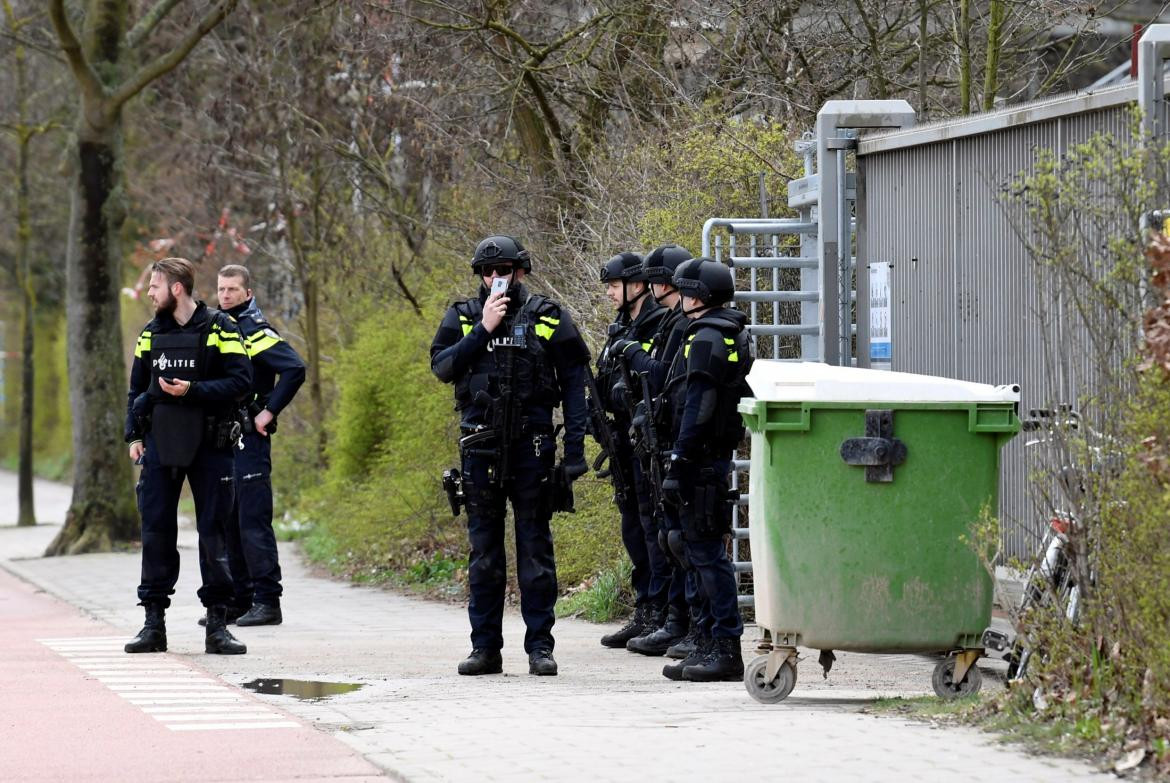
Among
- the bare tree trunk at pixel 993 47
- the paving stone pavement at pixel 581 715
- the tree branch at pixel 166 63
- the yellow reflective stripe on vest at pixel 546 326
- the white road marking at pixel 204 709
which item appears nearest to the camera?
the paving stone pavement at pixel 581 715

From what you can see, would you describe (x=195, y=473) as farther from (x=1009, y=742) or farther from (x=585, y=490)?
(x=1009, y=742)

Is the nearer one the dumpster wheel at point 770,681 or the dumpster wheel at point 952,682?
the dumpster wheel at point 952,682

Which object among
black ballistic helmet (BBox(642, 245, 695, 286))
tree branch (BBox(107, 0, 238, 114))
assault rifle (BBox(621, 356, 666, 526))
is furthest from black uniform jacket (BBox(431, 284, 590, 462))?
tree branch (BBox(107, 0, 238, 114))

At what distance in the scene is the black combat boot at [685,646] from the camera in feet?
29.2

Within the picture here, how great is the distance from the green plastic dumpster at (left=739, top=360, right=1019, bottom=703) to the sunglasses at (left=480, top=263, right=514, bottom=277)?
6.49ft

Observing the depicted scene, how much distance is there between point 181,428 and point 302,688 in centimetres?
188

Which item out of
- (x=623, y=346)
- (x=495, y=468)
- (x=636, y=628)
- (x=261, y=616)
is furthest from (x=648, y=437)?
(x=261, y=616)

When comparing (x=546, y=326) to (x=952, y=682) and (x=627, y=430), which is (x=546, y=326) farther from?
(x=952, y=682)

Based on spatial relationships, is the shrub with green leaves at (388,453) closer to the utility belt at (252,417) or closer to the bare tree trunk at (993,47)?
the utility belt at (252,417)

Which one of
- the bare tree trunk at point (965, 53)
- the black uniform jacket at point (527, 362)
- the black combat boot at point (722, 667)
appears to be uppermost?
the bare tree trunk at point (965, 53)

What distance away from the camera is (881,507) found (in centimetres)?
702

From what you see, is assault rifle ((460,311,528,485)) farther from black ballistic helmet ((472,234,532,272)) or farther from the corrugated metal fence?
the corrugated metal fence

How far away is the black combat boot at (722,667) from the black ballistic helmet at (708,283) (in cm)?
155

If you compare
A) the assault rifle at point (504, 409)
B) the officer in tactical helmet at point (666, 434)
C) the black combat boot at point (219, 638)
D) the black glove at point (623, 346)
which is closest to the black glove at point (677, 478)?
the officer in tactical helmet at point (666, 434)
